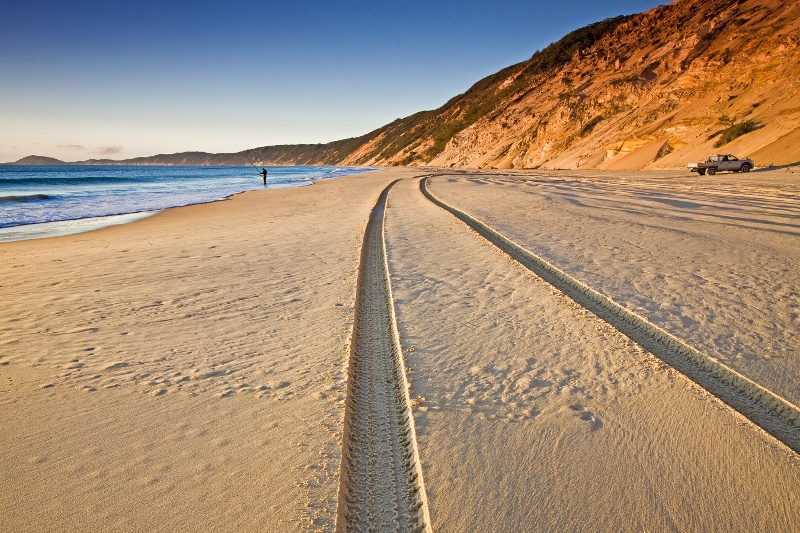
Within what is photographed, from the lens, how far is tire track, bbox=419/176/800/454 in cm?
298

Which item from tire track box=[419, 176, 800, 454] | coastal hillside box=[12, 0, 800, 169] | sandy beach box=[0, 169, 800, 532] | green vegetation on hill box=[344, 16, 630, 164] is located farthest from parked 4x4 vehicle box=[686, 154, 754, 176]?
green vegetation on hill box=[344, 16, 630, 164]

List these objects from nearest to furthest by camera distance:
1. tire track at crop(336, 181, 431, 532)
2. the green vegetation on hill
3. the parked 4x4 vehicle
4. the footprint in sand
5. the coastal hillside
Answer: tire track at crop(336, 181, 431, 532), the footprint in sand, the parked 4x4 vehicle, the coastal hillside, the green vegetation on hill

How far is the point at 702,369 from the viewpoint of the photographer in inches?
145

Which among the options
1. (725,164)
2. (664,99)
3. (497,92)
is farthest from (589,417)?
Answer: (497,92)

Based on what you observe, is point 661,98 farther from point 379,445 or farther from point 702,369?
point 379,445

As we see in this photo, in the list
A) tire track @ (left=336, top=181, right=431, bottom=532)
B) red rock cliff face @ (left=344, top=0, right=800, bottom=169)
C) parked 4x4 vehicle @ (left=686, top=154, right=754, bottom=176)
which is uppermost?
red rock cliff face @ (left=344, top=0, right=800, bottom=169)

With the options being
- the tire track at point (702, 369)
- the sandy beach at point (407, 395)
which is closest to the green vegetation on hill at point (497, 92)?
the sandy beach at point (407, 395)

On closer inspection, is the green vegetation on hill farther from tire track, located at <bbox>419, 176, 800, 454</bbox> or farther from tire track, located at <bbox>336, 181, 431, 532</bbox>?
tire track, located at <bbox>336, 181, 431, 532</bbox>

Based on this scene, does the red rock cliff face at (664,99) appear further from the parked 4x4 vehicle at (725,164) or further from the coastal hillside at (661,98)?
the parked 4x4 vehicle at (725,164)

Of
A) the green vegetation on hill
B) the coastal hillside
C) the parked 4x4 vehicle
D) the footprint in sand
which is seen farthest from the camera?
the green vegetation on hill

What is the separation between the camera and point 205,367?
391cm

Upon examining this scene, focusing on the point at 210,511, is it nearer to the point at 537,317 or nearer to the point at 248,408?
the point at 248,408

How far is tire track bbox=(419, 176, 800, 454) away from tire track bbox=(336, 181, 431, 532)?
7.50 ft

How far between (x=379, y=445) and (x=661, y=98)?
178ft
